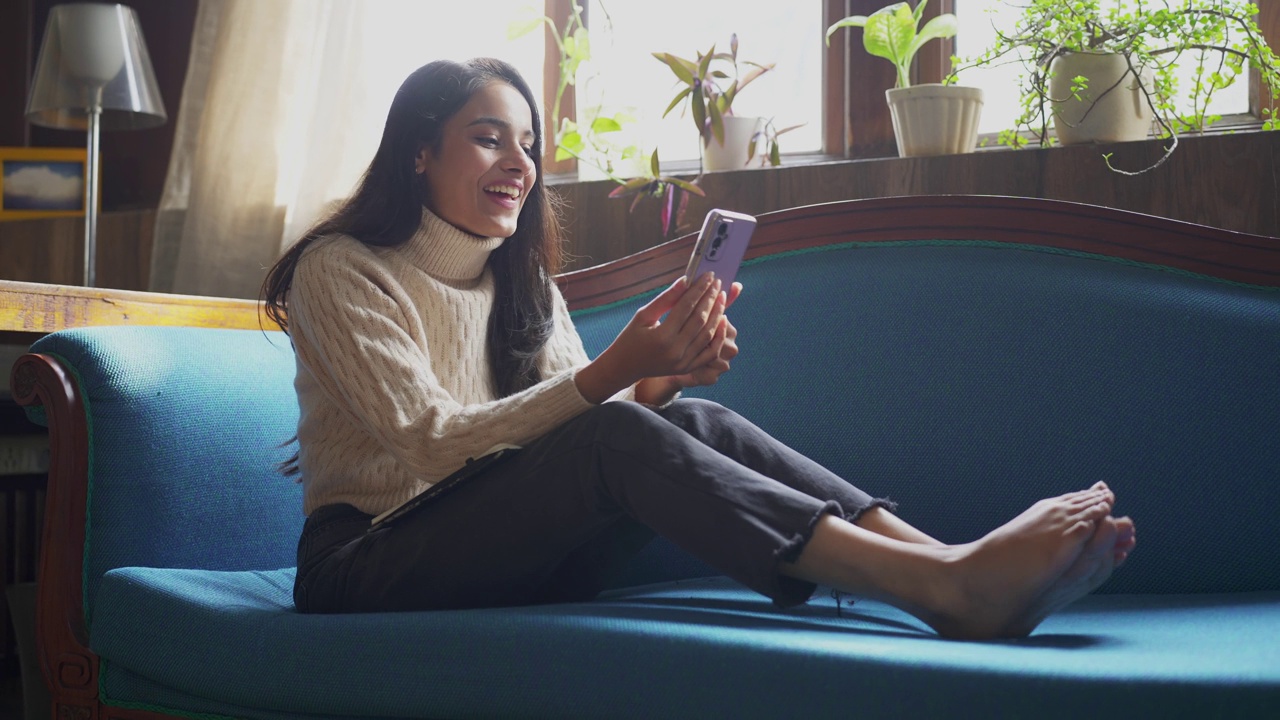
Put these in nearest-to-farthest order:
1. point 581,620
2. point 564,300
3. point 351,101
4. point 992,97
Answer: point 581,620 → point 564,300 → point 992,97 → point 351,101

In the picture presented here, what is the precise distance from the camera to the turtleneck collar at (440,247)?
153 cm

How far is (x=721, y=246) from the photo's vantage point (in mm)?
1295

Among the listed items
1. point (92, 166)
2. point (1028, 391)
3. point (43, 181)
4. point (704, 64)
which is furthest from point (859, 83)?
point (43, 181)

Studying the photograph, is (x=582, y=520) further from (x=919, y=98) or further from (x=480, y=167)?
(x=919, y=98)

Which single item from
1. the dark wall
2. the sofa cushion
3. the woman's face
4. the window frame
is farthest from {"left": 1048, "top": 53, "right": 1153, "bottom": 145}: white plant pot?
the dark wall

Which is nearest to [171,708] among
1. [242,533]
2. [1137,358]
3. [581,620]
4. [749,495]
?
[242,533]

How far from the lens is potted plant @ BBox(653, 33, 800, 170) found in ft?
6.44

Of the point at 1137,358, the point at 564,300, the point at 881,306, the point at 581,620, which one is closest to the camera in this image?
the point at 581,620

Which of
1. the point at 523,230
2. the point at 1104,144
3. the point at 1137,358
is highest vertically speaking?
the point at 1104,144

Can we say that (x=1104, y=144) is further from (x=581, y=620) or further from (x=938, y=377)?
(x=581, y=620)

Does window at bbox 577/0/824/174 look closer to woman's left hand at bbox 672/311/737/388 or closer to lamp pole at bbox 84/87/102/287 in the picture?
woman's left hand at bbox 672/311/737/388

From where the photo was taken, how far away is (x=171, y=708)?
126 cm

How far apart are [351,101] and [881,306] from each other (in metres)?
1.22

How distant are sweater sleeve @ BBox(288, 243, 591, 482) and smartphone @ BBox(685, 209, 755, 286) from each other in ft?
0.61
